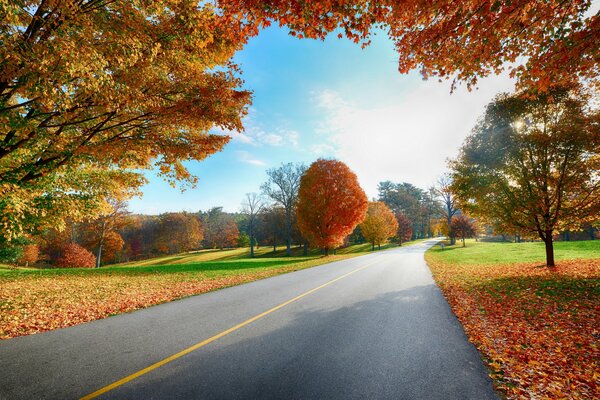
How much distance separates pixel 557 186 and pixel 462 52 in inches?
404

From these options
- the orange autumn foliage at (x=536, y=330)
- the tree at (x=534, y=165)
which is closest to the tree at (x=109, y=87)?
the orange autumn foliage at (x=536, y=330)

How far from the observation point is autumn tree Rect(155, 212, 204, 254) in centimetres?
6419

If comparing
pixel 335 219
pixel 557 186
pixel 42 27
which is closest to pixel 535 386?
pixel 42 27

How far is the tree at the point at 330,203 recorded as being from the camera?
2841 centimetres

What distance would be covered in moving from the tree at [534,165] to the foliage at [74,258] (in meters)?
47.4

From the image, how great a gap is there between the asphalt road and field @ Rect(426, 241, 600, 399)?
409mm

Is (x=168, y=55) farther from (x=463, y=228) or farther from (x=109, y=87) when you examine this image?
(x=463, y=228)

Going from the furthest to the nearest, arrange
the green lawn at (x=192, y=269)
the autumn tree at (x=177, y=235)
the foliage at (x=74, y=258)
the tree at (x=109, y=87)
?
the autumn tree at (x=177, y=235)
the foliage at (x=74, y=258)
the green lawn at (x=192, y=269)
the tree at (x=109, y=87)

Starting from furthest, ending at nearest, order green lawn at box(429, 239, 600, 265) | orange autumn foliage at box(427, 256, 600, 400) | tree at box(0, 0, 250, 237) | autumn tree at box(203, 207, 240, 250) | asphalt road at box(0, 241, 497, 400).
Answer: autumn tree at box(203, 207, 240, 250)
green lawn at box(429, 239, 600, 265)
tree at box(0, 0, 250, 237)
orange autumn foliage at box(427, 256, 600, 400)
asphalt road at box(0, 241, 497, 400)

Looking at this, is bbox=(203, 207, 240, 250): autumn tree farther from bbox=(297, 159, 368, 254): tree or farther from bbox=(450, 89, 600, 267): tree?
bbox=(450, 89, 600, 267): tree

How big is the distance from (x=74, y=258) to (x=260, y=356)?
4484 centimetres

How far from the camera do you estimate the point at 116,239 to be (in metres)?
49.1

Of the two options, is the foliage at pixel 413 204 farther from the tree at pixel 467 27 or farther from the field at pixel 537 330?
the tree at pixel 467 27

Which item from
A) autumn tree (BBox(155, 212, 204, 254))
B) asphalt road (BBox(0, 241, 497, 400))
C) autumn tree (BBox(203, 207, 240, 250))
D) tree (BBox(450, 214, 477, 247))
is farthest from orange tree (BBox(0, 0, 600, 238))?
autumn tree (BBox(203, 207, 240, 250))
